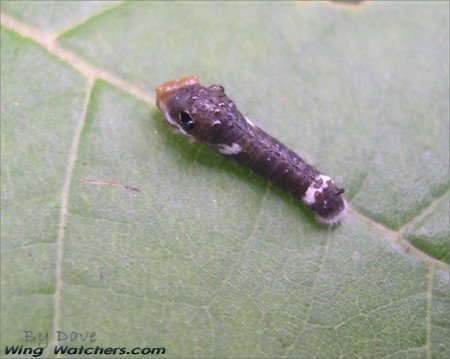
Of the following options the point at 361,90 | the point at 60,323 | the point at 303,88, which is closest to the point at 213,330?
the point at 60,323

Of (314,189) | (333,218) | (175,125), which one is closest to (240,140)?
(175,125)

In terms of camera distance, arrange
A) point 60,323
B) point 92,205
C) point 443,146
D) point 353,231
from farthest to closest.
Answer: point 443,146
point 353,231
point 92,205
point 60,323

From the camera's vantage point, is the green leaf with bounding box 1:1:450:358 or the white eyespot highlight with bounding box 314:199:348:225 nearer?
the green leaf with bounding box 1:1:450:358

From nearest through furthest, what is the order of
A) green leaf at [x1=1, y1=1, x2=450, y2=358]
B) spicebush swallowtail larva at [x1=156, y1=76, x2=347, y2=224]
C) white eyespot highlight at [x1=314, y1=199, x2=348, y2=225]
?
green leaf at [x1=1, y1=1, x2=450, y2=358] < spicebush swallowtail larva at [x1=156, y1=76, x2=347, y2=224] < white eyespot highlight at [x1=314, y1=199, x2=348, y2=225]

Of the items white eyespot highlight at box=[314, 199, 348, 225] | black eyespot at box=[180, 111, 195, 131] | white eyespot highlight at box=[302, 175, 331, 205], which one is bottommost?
white eyespot highlight at box=[314, 199, 348, 225]

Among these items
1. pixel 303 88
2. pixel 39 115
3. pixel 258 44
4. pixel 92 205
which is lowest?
pixel 92 205

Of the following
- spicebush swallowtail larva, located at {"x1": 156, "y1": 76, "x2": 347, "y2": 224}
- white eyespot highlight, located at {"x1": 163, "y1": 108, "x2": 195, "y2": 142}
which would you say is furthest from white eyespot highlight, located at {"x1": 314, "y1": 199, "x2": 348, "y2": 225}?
white eyespot highlight, located at {"x1": 163, "y1": 108, "x2": 195, "y2": 142}

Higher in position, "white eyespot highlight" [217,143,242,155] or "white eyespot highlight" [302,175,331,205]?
"white eyespot highlight" [217,143,242,155]

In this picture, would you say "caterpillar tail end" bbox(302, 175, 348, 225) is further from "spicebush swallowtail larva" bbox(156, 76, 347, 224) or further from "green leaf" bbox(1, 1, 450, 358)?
"green leaf" bbox(1, 1, 450, 358)

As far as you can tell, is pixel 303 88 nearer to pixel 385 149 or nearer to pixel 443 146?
pixel 385 149
